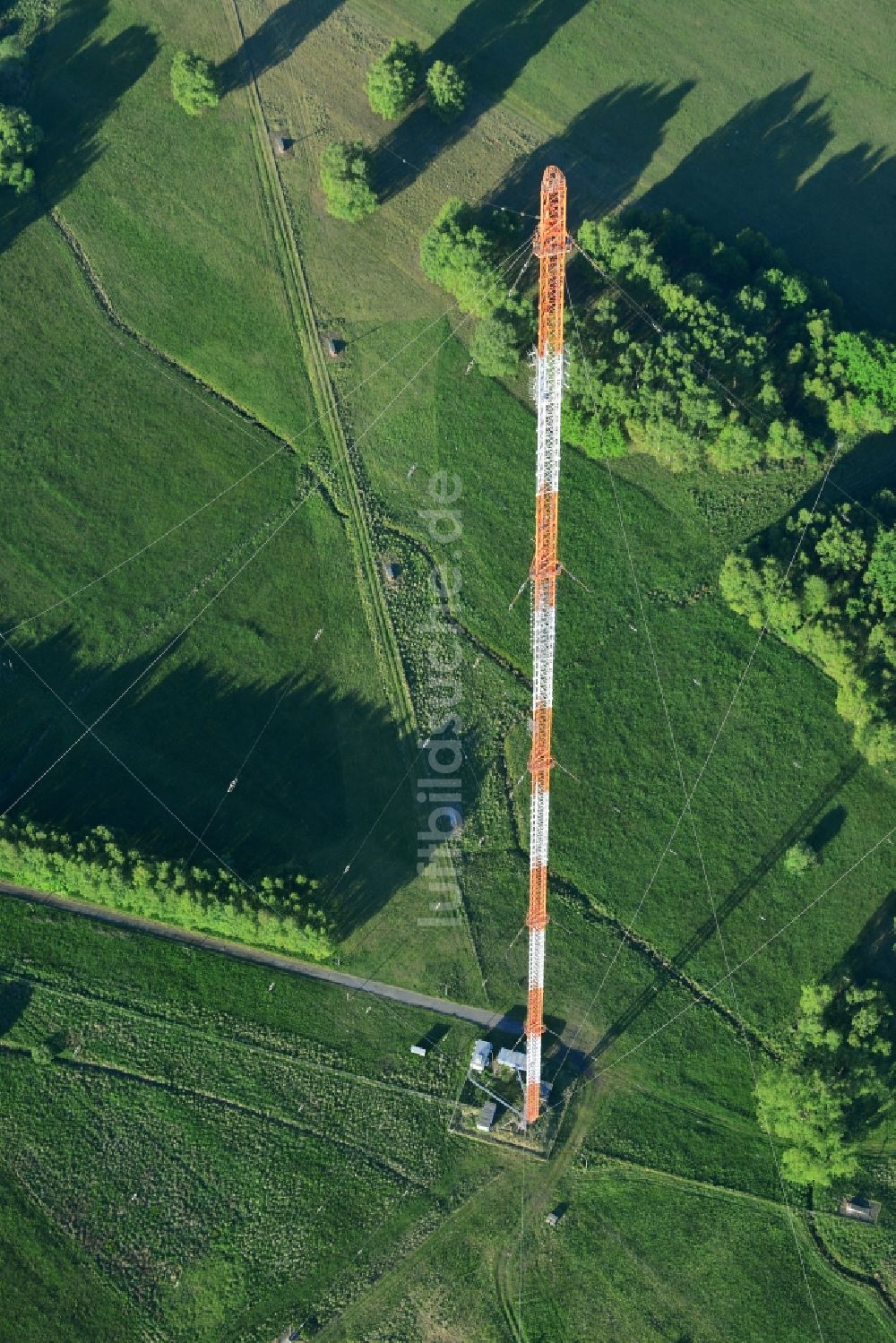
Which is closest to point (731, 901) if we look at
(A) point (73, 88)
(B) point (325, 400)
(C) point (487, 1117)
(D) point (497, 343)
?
(C) point (487, 1117)

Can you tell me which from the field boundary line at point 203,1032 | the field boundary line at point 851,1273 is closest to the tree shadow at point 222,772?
the field boundary line at point 203,1032

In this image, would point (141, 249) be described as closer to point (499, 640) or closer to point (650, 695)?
point (499, 640)

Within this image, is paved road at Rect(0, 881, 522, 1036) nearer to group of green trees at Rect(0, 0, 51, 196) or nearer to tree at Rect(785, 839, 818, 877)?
tree at Rect(785, 839, 818, 877)

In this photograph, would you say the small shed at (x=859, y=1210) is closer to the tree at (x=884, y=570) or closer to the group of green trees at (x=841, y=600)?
the group of green trees at (x=841, y=600)

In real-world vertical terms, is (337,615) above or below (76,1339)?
above

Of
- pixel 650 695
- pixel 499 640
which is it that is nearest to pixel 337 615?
pixel 499 640

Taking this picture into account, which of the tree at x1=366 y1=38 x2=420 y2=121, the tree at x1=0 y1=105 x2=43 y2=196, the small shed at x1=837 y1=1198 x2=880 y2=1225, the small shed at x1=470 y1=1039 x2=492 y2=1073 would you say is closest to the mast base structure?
the small shed at x1=470 y1=1039 x2=492 y2=1073
